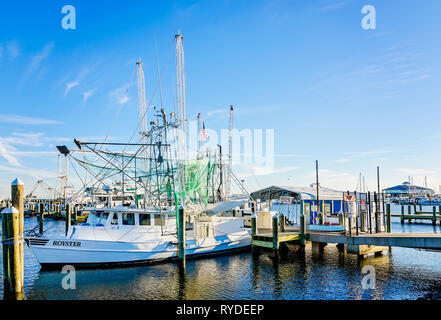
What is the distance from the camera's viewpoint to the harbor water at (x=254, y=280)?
1562 centimetres

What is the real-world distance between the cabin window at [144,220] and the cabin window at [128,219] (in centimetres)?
50

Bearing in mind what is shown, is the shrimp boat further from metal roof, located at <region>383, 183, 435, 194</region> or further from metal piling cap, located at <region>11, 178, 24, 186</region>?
metal roof, located at <region>383, 183, 435, 194</region>

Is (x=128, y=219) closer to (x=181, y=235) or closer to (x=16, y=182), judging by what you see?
(x=181, y=235)

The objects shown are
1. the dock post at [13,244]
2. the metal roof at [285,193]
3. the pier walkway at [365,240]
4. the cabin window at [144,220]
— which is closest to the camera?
the dock post at [13,244]

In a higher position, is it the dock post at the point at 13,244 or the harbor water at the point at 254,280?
the dock post at the point at 13,244

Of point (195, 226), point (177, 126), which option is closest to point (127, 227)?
point (195, 226)

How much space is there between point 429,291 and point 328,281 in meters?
4.68

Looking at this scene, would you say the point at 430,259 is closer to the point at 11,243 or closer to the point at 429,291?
the point at 429,291

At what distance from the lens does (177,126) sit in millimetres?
24812

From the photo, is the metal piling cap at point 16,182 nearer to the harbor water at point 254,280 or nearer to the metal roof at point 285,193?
the harbor water at point 254,280

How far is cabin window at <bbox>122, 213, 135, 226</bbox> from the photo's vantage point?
73.4ft

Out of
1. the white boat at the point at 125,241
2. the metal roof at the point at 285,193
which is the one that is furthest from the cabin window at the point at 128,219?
the metal roof at the point at 285,193
